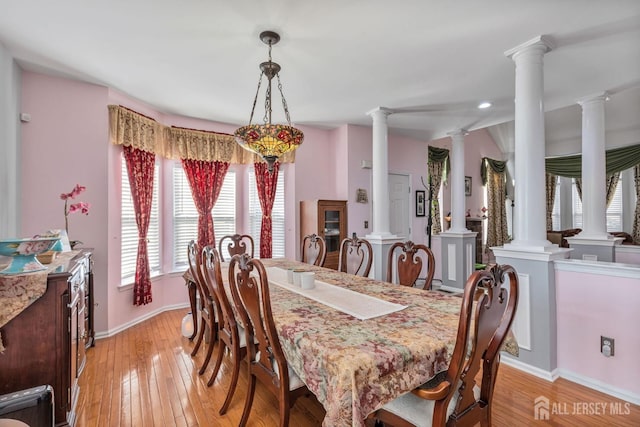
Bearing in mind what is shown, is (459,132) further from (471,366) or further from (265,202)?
(471,366)

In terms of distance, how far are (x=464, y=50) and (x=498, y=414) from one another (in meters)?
2.78

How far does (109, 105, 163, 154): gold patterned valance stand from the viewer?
3.42m

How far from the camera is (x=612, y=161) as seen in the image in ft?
19.4

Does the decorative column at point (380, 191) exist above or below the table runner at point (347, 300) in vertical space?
above

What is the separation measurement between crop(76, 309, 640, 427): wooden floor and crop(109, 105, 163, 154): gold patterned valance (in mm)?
2269

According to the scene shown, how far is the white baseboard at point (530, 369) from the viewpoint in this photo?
2.45 m

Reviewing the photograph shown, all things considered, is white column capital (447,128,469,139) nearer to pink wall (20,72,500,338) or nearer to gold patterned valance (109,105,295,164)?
gold patterned valance (109,105,295,164)

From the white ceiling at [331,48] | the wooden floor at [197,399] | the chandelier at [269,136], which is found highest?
the white ceiling at [331,48]

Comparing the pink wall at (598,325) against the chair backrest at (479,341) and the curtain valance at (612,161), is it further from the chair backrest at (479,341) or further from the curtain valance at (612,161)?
the curtain valance at (612,161)

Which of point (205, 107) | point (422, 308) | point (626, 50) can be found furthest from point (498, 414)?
point (205, 107)

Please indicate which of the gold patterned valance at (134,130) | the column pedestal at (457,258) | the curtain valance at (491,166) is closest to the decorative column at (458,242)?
the column pedestal at (457,258)

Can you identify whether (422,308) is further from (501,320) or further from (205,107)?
(205,107)

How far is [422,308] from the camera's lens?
1.77 meters

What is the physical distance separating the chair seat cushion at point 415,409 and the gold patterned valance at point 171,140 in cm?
369
